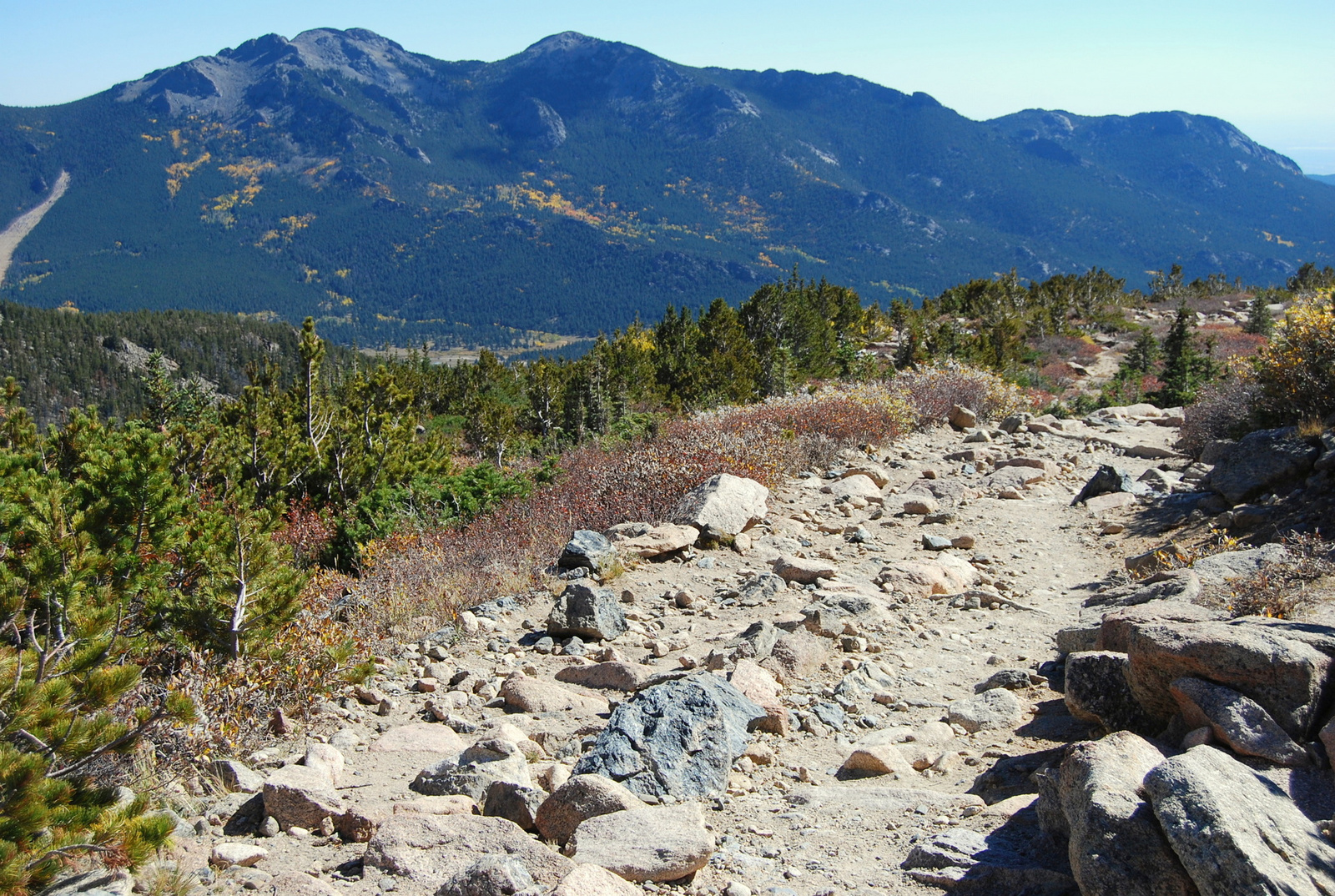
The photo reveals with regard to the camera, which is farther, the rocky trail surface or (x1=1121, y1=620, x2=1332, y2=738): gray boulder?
(x1=1121, y1=620, x2=1332, y2=738): gray boulder

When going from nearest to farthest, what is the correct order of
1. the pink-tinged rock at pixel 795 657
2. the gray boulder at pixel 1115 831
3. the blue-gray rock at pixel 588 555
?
the gray boulder at pixel 1115 831
the pink-tinged rock at pixel 795 657
the blue-gray rock at pixel 588 555

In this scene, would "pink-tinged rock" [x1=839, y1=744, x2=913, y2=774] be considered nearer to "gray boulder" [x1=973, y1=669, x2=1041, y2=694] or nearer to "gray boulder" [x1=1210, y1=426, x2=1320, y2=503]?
"gray boulder" [x1=973, y1=669, x2=1041, y2=694]

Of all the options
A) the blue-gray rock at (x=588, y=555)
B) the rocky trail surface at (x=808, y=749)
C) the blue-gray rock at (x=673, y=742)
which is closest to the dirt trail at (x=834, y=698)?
the rocky trail surface at (x=808, y=749)

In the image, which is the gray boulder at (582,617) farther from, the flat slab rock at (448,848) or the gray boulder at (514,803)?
the flat slab rock at (448,848)

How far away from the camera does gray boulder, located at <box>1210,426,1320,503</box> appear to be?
25.5 ft

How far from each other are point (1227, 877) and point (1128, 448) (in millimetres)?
11856

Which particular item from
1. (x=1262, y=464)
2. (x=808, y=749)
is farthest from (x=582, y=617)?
(x=1262, y=464)

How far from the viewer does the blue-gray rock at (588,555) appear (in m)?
6.88

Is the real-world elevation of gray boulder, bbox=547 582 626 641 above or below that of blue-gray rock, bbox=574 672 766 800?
below

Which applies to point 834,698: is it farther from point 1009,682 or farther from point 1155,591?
point 1155,591

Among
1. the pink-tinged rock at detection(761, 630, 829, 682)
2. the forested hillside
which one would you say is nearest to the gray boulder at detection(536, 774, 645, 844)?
the pink-tinged rock at detection(761, 630, 829, 682)

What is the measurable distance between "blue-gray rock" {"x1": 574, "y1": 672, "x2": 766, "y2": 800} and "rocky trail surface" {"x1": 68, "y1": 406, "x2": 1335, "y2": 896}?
13mm

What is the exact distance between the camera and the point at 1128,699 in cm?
360

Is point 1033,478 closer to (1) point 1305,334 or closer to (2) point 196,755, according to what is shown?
(1) point 1305,334
